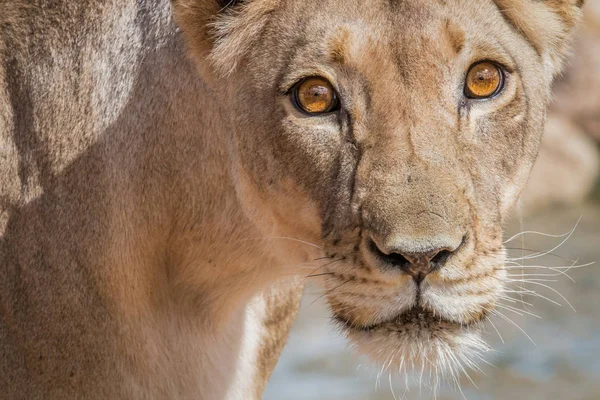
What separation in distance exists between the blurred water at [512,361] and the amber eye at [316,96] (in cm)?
423

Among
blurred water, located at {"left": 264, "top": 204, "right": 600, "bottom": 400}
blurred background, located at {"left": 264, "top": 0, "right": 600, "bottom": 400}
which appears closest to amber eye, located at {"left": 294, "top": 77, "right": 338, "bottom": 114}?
blurred background, located at {"left": 264, "top": 0, "right": 600, "bottom": 400}

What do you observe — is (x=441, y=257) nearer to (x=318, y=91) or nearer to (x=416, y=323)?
(x=416, y=323)

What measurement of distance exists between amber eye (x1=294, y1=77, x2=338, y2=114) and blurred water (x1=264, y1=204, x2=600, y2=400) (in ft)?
13.9

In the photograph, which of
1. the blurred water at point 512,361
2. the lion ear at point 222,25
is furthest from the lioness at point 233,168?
the blurred water at point 512,361

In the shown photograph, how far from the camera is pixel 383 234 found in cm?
324

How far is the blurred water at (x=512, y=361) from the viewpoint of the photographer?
796 cm

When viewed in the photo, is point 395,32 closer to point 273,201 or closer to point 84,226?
point 273,201

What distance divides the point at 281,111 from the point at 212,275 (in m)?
0.78

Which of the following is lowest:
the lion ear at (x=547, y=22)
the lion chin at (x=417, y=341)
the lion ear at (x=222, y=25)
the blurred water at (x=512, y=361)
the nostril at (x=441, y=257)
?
the blurred water at (x=512, y=361)

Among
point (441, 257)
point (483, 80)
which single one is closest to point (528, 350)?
point (483, 80)

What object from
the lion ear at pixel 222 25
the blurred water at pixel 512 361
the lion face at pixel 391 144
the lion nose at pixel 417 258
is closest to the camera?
the lion nose at pixel 417 258

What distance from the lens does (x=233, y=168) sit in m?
3.89

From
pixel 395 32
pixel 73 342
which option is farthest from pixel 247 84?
pixel 73 342

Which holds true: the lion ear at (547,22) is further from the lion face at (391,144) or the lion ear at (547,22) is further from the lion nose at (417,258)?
the lion nose at (417,258)
